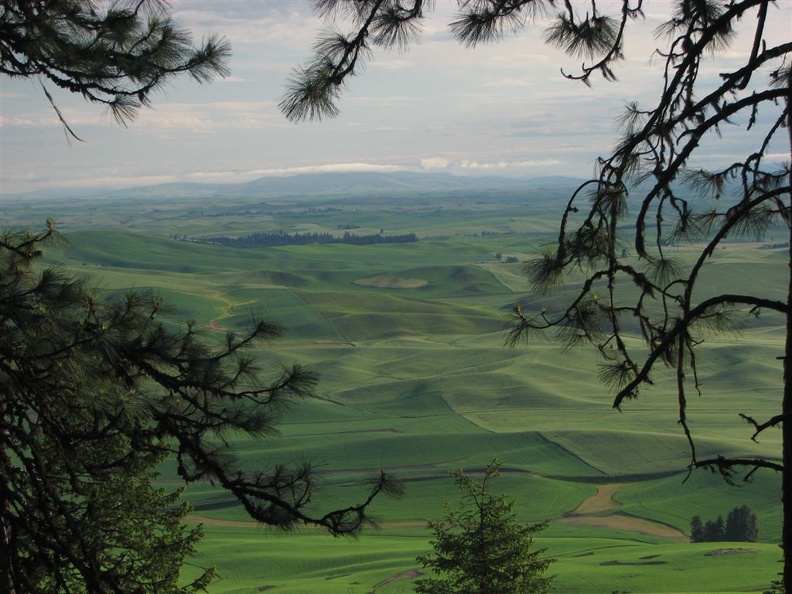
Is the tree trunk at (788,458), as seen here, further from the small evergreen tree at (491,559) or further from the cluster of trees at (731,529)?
the cluster of trees at (731,529)

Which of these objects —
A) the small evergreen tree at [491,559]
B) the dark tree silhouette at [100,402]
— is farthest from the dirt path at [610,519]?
the dark tree silhouette at [100,402]

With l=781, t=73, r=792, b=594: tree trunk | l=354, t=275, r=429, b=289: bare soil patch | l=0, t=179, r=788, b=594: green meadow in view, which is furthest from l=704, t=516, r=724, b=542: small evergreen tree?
l=354, t=275, r=429, b=289: bare soil patch

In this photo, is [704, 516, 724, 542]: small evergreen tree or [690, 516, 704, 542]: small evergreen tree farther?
[690, 516, 704, 542]: small evergreen tree

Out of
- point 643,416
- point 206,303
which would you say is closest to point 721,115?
point 643,416

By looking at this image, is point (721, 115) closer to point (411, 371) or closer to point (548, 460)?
point (548, 460)

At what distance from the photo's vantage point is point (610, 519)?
48.0 metres

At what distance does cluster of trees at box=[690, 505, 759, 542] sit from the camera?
44.8m

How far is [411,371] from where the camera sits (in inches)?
3319

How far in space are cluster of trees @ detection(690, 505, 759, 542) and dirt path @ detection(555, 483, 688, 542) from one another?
2.67 feet

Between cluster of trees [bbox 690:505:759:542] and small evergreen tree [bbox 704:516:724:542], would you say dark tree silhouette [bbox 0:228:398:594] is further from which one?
cluster of trees [bbox 690:505:759:542]

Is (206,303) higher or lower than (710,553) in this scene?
higher

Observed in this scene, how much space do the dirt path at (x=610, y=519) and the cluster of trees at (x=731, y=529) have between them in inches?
32.0

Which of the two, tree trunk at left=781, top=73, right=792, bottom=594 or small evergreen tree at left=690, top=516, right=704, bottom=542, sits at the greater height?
tree trunk at left=781, top=73, right=792, bottom=594

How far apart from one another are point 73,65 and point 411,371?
78.1 m
